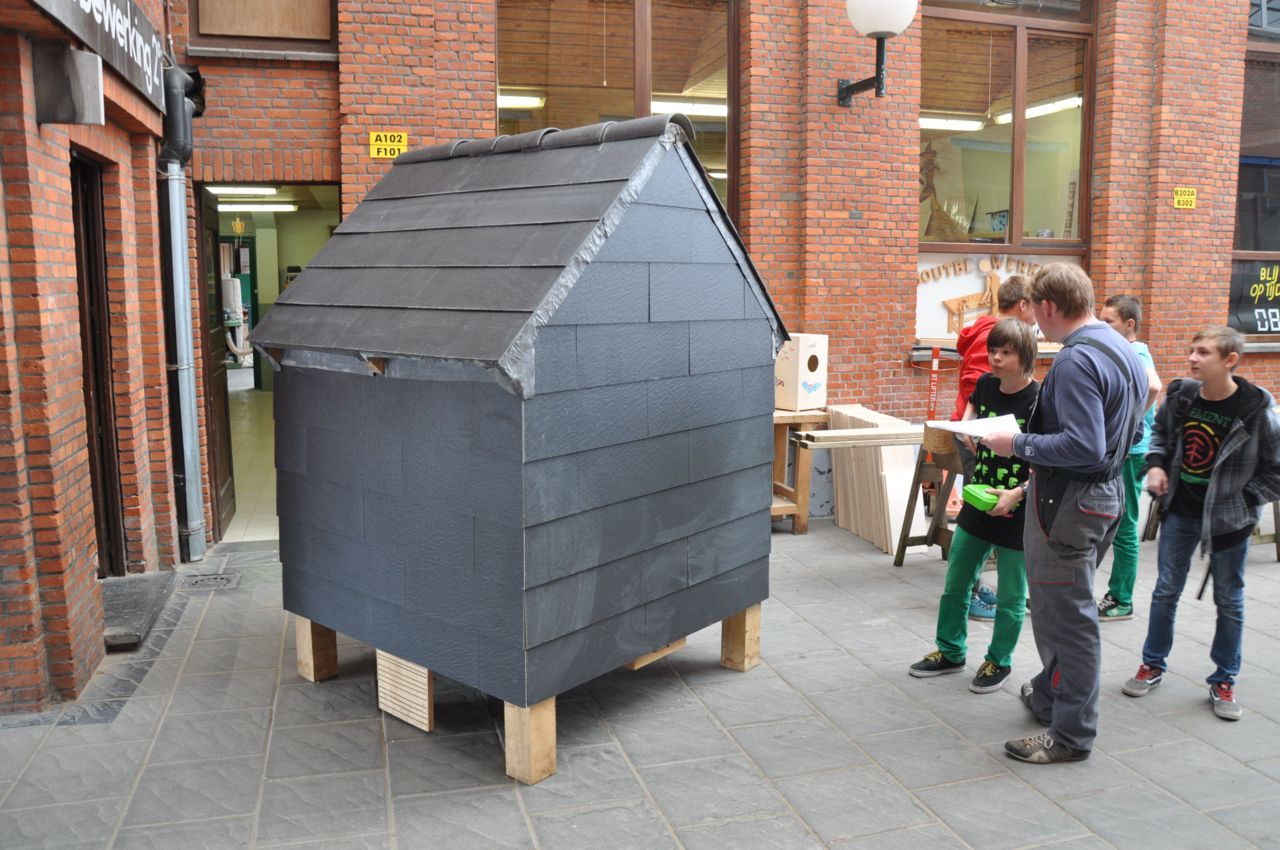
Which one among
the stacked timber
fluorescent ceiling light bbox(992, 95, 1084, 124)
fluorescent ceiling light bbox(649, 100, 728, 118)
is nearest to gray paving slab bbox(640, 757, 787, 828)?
the stacked timber

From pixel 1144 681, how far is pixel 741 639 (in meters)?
1.84

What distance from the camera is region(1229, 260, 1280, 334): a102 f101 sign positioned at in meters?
10.4

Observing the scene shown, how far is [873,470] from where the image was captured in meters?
7.48

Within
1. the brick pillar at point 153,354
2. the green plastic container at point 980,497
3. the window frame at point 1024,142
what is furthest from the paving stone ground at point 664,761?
the window frame at point 1024,142

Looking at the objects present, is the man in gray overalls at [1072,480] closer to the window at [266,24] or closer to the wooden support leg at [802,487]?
the wooden support leg at [802,487]

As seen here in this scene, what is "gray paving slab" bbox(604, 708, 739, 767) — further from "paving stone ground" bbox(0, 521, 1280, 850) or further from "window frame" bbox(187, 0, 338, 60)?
"window frame" bbox(187, 0, 338, 60)

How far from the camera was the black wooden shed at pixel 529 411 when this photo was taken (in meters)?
3.72

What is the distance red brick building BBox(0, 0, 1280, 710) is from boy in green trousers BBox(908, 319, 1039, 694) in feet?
12.2

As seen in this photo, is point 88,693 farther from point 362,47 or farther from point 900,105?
point 900,105

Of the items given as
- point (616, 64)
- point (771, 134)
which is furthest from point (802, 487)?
point (616, 64)

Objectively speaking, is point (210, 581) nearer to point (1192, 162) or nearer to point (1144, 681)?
point (1144, 681)

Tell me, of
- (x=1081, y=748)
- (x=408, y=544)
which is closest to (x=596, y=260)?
(x=408, y=544)

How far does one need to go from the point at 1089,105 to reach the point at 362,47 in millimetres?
6550

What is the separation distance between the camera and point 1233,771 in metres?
4.03
